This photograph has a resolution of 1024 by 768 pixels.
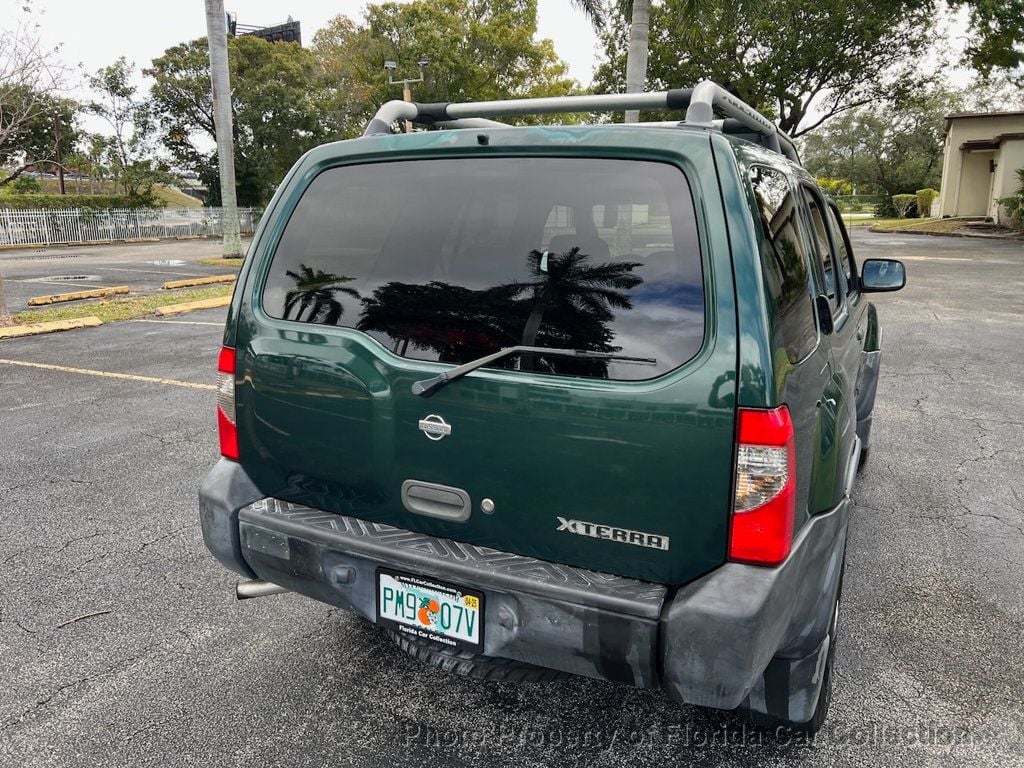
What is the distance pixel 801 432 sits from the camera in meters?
1.93

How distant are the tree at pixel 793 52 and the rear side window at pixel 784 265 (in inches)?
978

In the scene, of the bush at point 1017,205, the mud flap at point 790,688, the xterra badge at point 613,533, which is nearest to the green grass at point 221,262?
the xterra badge at point 613,533

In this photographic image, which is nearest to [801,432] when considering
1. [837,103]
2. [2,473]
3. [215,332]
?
[2,473]

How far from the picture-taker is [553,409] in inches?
76.6

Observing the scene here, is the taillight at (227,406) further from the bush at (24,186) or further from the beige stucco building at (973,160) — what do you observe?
the bush at (24,186)

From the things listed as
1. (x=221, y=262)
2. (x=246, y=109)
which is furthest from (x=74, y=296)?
(x=246, y=109)

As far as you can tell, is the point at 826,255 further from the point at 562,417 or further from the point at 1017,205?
the point at 1017,205

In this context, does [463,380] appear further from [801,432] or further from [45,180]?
[45,180]

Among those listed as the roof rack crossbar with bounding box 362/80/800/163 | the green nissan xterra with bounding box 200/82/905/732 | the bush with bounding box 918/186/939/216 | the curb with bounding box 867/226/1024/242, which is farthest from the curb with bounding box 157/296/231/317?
the bush with bounding box 918/186/939/216

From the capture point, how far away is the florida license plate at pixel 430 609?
208cm

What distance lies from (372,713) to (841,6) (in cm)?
2856

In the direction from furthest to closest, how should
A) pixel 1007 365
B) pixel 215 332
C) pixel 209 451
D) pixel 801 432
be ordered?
pixel 215 332 < pixel 1007 365 < pixel 209 451 < pixel 801 432

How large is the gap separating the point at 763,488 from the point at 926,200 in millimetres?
45608

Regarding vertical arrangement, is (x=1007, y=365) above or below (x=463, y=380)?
below
